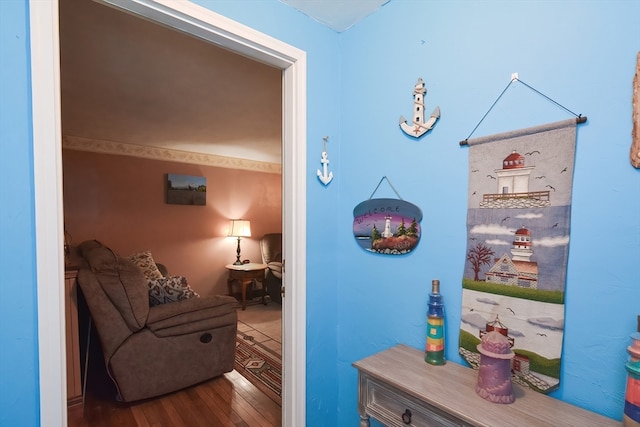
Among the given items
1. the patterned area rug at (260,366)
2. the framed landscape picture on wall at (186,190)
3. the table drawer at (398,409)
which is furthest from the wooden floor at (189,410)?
the framed landscape picture on wall at (186,190)

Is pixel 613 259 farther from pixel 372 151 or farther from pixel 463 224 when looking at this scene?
pixel 372 151

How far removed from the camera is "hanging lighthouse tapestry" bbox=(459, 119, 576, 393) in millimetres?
958

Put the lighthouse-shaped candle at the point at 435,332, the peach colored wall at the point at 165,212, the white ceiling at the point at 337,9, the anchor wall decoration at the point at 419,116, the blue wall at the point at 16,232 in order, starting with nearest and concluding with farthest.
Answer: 1. the blue wall at the point at 16,232
2. the lighthouse-shaped candle at the point at 435,332
3. the anchor wall decoration at the point at 419,116
4. the white ceiling at the point at 337,9
5. the peach colored wall at the point at 165,212

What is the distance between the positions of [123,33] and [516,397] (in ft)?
7.89

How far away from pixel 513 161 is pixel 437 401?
82 centimetres

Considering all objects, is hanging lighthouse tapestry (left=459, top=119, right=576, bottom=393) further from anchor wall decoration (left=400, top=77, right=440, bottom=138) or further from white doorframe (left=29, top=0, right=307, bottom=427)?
white doorframe (left=29, top=0, right=307, bottom=427)

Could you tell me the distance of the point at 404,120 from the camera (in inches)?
54.0

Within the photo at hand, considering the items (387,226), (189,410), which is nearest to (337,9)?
(387,226)

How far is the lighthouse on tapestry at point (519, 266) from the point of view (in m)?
1.01

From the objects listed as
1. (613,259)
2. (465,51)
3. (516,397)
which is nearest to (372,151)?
(465,51)

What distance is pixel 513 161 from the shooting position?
106cm

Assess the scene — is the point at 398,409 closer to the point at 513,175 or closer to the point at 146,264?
the point at 513,175

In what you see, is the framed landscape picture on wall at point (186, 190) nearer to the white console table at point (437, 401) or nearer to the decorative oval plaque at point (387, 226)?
the decorative oval plaque at point (387, 226)

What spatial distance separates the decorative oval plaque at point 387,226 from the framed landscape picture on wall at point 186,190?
370 centimetres
